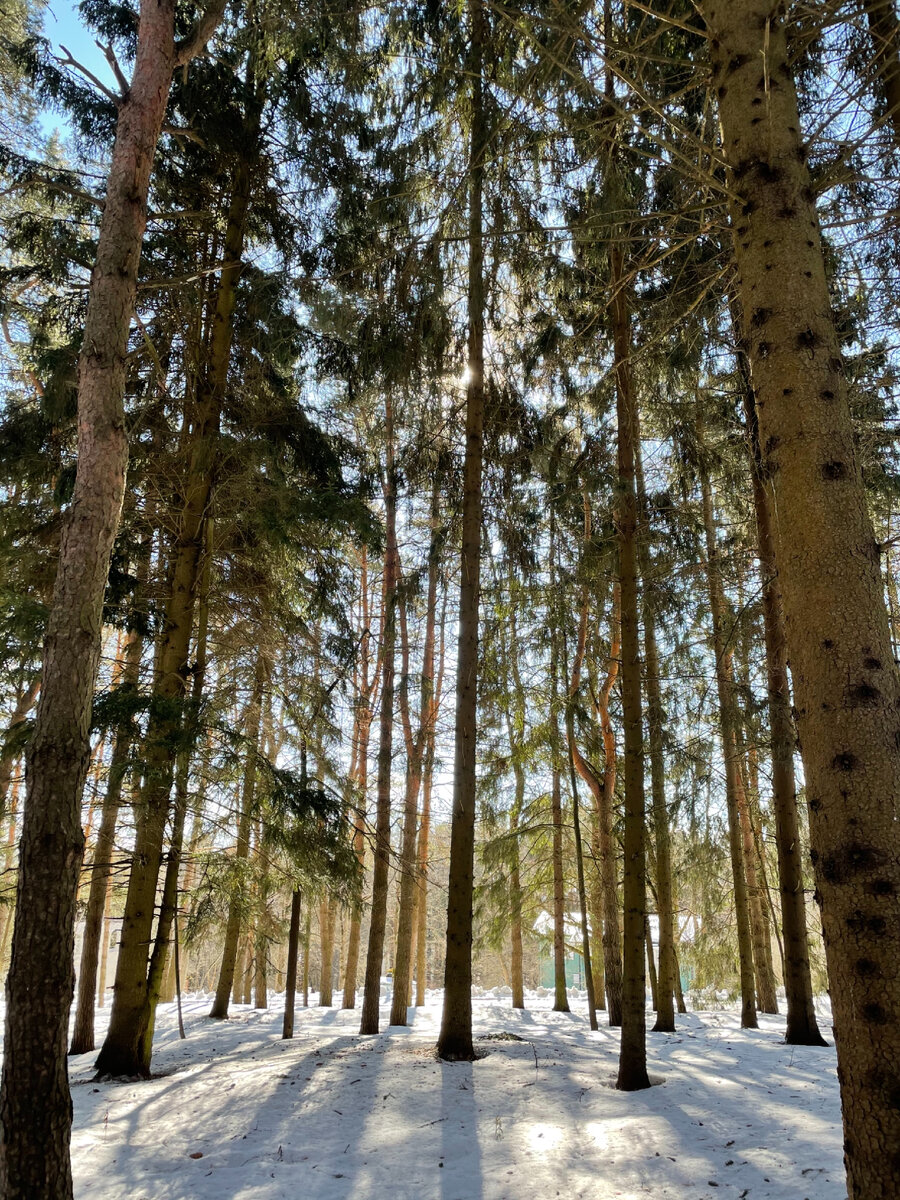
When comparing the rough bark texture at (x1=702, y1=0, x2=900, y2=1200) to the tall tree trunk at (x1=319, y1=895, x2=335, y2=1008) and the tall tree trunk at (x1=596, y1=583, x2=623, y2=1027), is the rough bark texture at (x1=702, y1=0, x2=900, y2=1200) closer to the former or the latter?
the tall tree trunk at (x1=596, y1=583, x2=623, y2=1027)

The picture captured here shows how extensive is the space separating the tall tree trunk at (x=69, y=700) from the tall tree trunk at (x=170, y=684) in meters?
2.08

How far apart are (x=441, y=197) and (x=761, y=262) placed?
6512mm

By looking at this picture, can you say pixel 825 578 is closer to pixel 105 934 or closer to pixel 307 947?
pixel 307 947

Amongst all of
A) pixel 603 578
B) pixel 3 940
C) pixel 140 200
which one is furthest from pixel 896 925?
pixel 3 940

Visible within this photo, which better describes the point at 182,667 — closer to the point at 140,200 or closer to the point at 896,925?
the point at 140,200

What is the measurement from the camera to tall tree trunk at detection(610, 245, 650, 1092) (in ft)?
19.1

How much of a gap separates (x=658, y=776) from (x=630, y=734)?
145 inches

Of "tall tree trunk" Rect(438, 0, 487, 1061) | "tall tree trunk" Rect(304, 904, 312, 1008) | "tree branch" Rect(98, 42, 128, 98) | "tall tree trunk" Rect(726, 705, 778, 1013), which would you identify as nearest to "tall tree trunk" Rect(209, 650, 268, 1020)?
"tall tree trunk" Rect(304, 904, 312, 1008)

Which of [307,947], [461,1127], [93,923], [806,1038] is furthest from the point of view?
[307,947]

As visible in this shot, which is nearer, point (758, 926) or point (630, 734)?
point (630, 734)

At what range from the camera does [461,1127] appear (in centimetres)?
490

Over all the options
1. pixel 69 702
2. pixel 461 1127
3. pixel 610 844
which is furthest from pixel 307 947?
pixel 69 702

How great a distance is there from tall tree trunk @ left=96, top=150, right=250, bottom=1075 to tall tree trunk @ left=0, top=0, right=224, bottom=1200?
81.8 inches

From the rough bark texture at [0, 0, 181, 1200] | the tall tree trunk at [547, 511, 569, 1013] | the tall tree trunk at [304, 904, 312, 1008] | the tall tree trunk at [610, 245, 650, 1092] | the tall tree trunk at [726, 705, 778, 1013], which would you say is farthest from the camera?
the tall tree trunk at [726, 705, 778, 1013]
